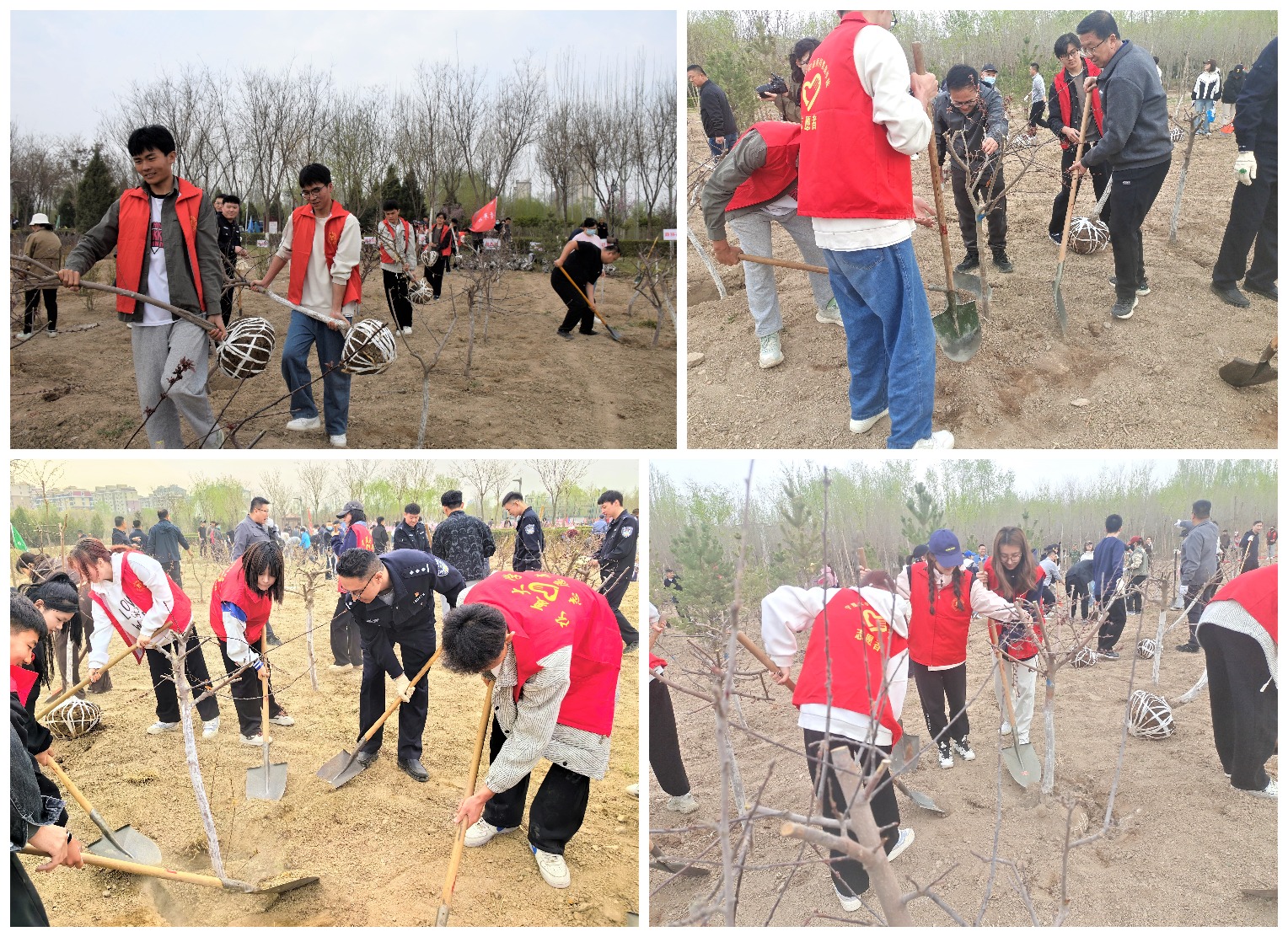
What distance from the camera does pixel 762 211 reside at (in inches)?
171

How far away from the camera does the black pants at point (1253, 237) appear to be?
4.58 meters

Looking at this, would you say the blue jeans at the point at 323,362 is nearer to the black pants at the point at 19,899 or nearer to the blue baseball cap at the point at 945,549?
the black pants at the point at 19,899

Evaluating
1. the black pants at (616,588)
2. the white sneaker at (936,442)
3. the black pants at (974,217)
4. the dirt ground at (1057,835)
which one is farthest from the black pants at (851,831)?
the black pants at (974,217)

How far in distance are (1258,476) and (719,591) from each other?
5452 mm

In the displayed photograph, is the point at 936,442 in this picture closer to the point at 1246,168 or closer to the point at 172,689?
the point at 1246,168

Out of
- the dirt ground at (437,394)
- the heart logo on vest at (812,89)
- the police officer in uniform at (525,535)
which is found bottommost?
the police officer in uniform at (525,535)

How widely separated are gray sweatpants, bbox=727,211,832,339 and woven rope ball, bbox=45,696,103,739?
4.00 m

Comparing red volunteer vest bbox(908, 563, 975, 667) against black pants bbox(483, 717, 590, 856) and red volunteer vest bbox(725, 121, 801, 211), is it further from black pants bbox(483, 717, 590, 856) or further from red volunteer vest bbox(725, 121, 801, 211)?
red volunteer vest bbox(725, 121, 801, 211)

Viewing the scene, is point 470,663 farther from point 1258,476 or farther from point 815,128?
point 1258,476

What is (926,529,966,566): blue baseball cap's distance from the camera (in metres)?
3.82

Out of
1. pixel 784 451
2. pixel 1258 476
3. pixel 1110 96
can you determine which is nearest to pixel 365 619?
pixel 784 451

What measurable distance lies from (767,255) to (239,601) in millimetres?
3118

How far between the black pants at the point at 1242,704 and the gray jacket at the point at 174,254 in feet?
15.0

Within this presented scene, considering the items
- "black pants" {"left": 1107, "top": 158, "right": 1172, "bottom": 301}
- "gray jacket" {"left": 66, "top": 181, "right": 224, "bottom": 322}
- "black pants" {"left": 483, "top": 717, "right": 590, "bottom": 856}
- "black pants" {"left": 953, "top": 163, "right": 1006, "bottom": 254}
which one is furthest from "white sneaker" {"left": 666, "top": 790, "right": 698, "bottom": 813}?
"black pants" {"left": 953, "top": 163, "right": 1006, "bottom": 254}
